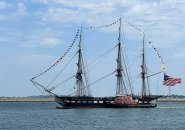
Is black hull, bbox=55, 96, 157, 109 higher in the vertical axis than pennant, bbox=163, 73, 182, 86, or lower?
lower

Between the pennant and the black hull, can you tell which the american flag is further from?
the black hull

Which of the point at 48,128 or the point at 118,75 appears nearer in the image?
the point at 48,128

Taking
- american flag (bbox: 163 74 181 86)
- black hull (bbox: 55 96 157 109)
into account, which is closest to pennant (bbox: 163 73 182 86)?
american flag (bbox: 163 74 181 86)

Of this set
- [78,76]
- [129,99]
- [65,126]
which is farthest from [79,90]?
[65,126]

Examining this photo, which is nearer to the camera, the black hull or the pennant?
the pennant

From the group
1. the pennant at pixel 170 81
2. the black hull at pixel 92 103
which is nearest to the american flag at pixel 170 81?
the pennant at pixel 170 81

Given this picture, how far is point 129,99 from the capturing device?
161m

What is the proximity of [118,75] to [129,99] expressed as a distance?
1221 centimetres

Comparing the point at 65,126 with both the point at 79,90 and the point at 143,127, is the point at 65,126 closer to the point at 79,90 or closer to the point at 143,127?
the point at 143,127

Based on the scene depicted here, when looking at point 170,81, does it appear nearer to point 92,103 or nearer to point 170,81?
point 170,81

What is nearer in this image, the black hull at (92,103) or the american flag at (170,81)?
the american flag at (170,81)

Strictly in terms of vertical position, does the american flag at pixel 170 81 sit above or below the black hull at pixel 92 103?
above

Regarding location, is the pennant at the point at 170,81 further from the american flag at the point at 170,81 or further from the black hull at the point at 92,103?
the black hull at the point at 92,103

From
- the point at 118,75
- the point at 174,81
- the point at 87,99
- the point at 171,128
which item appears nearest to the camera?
the point at 171,128
